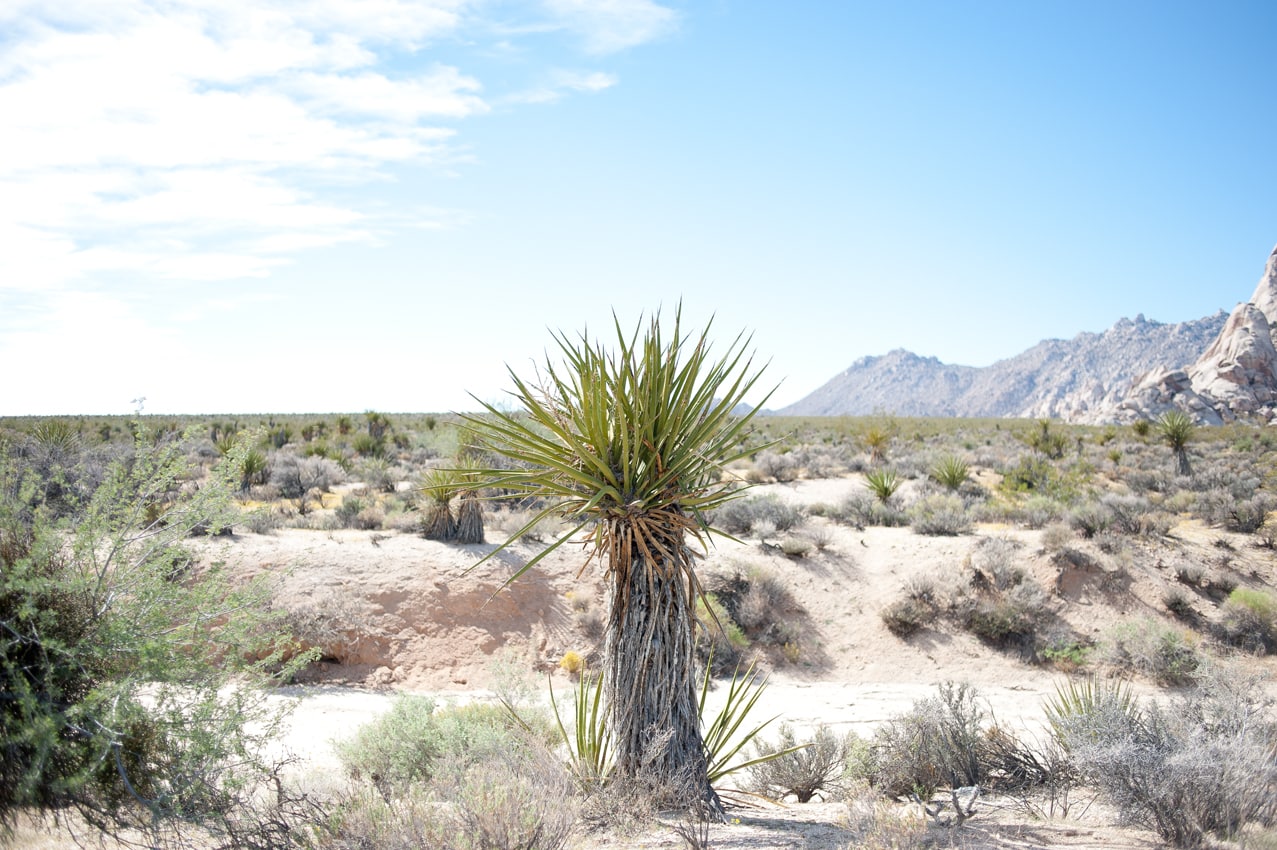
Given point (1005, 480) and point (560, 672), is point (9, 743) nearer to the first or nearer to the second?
point (560, 672)

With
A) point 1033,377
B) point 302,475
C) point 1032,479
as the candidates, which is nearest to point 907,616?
point 1032,479

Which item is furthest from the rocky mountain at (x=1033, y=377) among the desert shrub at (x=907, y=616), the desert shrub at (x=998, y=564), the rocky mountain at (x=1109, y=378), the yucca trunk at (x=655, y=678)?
the yucca trunk at (x=655, y=678)

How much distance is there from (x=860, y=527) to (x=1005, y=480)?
685cm

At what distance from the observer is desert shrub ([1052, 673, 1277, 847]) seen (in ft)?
14.3

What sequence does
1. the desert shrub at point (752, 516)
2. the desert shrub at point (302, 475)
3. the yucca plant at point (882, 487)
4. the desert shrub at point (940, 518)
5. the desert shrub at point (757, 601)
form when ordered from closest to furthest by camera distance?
the desert shrub at point (757, 601)
the desert shrub at point (940, 518)
the desert shrub at point (752, 516)
the yucca plant at point (882, 487)
the desert shrub at point (302, 475)

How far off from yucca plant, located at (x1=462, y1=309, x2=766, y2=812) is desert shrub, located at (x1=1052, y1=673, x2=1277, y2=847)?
2747 mm

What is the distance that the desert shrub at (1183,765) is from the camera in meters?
4.36

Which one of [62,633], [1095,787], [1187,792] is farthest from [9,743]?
[1095,787]

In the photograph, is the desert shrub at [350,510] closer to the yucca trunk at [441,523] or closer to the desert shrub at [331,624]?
the yucca trunk at [441,523]

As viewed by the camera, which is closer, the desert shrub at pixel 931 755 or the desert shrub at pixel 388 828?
the desert shrub at pixel 388 828

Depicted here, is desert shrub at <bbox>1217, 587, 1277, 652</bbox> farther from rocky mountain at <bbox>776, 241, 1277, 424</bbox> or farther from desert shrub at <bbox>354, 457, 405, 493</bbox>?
rocky mountain at <bbox>776, 241, 1277, 424</bbox>

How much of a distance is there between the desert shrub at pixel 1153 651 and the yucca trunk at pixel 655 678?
31.4ft

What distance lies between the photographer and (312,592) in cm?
1193

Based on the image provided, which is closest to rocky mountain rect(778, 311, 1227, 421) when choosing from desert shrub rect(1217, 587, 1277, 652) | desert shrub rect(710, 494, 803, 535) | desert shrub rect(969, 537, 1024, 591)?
desert shrub rect(710, 494, 803, 535)
